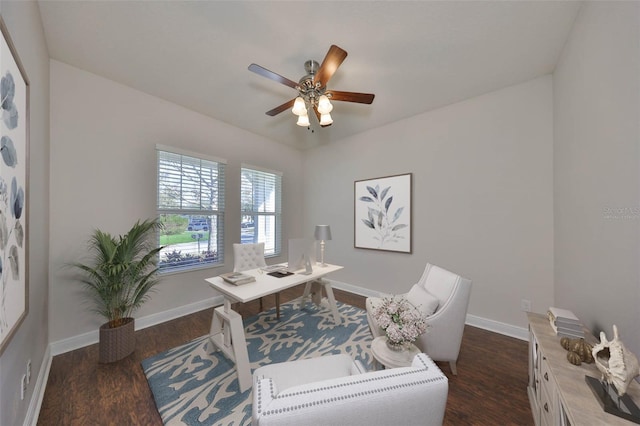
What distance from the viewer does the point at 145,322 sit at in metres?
2.70

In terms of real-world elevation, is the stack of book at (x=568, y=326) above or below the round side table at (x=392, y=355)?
above

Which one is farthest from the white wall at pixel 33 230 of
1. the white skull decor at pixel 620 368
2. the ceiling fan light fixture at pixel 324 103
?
the white skull decor at pixel 620 368

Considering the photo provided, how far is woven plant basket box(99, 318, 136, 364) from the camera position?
202cm

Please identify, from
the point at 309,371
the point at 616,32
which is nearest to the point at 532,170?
the point at 616,32

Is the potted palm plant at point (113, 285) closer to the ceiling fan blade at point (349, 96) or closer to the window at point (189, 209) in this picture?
the window at point (189, 209)

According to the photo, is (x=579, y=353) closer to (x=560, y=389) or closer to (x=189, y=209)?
(x=560, y=389)

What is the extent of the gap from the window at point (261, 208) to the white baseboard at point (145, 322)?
1.09 metres

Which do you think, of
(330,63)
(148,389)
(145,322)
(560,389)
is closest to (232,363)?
(148,389)

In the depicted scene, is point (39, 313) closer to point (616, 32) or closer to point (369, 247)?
point (369, 247)

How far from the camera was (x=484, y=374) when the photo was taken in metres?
1.93

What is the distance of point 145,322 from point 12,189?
2229mm

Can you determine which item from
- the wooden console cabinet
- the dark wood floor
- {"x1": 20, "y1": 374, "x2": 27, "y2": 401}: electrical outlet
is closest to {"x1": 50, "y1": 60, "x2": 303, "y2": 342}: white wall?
the dark wood floor

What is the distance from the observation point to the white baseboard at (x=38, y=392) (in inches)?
55.5

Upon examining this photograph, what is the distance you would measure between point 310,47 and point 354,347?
9.68ft
